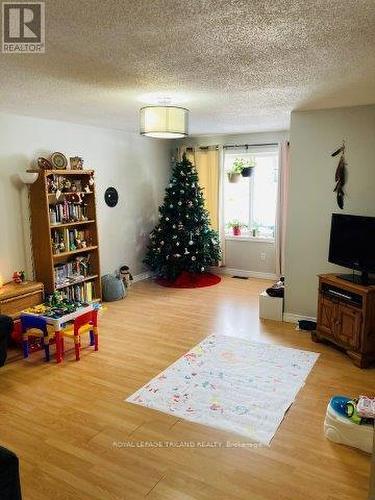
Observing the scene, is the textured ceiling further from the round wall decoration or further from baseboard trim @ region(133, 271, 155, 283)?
baseboard trim @ region(133, 271, 155, 283)

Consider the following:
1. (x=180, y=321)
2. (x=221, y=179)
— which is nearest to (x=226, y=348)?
(x=180, y=321)

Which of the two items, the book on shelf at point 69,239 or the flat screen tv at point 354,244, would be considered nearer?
the flat screen tv at point 354,244

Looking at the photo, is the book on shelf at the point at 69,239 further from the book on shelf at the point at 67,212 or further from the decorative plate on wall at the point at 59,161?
the decorative plate on wall at the point at 59,161

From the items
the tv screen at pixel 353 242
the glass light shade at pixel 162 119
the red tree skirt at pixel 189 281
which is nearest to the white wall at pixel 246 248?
the red tree skirt at pixel 189 281

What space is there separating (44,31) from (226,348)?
3.13 metres

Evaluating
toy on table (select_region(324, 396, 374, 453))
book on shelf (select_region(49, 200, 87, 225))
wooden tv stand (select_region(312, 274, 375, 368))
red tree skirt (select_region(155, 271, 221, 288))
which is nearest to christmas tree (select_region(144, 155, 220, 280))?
red tree skirt (select_region(155, 271, 221, 288))

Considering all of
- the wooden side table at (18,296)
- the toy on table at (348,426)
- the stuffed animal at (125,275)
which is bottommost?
the toy on table at (348,426)

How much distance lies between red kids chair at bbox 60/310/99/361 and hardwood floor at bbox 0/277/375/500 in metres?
0.12

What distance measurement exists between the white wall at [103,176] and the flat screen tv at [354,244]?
133 inches

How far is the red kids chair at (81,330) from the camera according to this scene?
11.9 ft

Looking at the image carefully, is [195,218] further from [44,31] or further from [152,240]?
[44,31]

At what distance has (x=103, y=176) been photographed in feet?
18.7

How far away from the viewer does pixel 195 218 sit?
6.25 metres

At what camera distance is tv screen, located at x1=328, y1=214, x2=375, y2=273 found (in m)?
3.59
